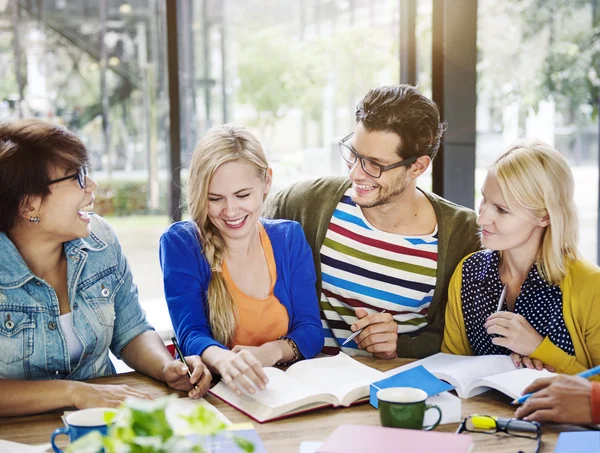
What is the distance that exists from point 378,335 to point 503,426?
22.1 inches

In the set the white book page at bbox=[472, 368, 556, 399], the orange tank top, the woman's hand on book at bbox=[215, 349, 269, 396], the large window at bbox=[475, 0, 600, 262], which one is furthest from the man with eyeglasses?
the large window at bbox=[475, 0, 600, 262]

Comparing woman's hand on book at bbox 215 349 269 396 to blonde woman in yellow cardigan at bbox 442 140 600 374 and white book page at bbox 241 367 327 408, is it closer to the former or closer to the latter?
white book page at bbox 241 367 327 408

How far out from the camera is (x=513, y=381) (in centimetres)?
148

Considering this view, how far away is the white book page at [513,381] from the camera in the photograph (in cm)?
143

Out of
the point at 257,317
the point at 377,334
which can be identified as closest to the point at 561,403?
the point at 377,334

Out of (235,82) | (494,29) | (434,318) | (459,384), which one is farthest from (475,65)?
(459,384)

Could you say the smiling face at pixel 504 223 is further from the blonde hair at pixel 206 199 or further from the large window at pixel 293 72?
the large window at pixel 293 72

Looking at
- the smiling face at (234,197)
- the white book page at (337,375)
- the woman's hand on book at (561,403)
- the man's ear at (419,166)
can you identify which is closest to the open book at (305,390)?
the white book page at (337,375)

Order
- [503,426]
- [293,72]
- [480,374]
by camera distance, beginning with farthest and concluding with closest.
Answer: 1. [293,72]
2. [480,374]
3. [503,426]

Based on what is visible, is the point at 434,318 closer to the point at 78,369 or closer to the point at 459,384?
the point at 459,384

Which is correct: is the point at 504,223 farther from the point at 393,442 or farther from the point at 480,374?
the point at 393,442

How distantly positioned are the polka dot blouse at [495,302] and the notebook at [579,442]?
1.73ft

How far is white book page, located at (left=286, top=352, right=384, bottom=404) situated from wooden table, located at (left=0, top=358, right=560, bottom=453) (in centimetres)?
5

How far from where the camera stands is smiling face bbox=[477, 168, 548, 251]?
1786 mm
